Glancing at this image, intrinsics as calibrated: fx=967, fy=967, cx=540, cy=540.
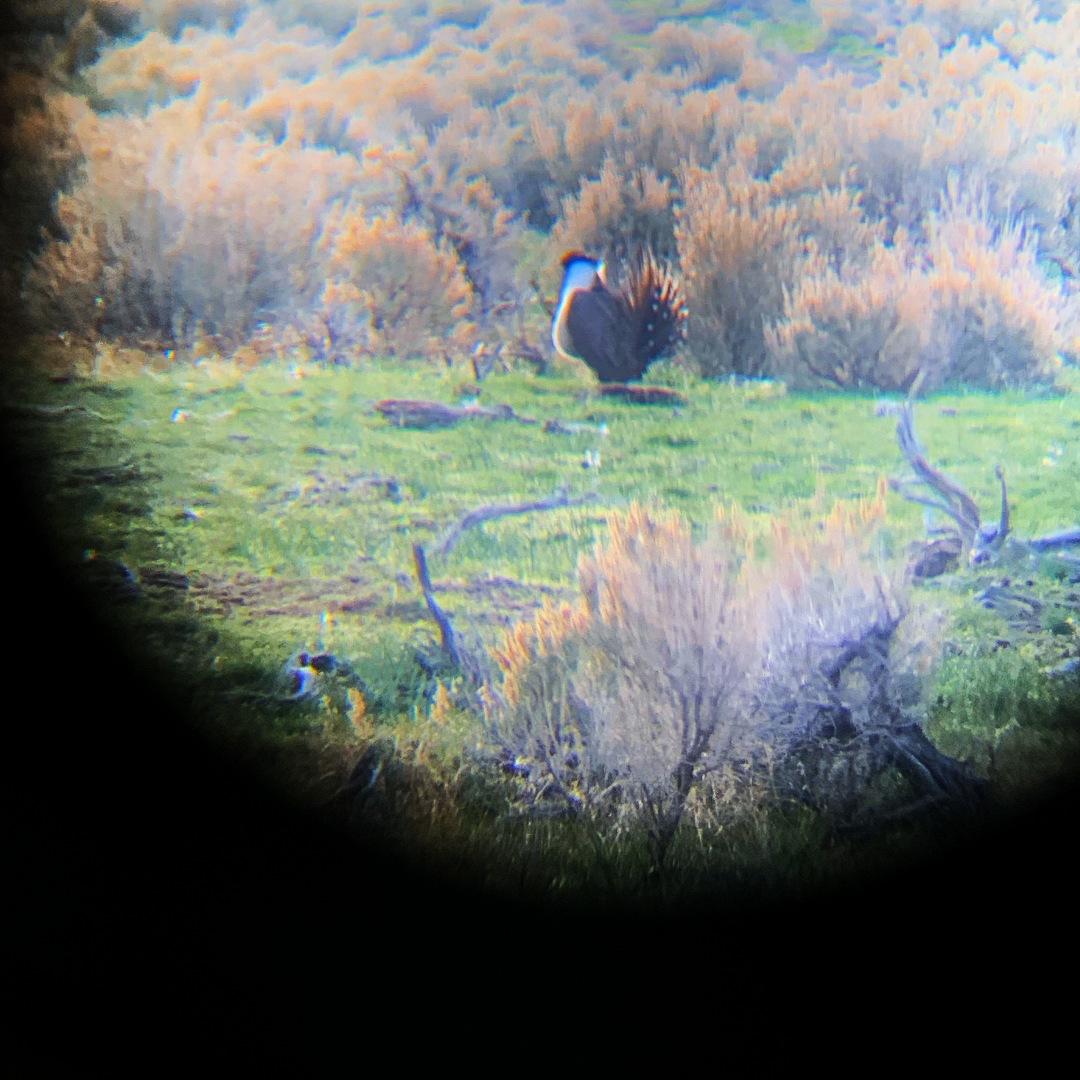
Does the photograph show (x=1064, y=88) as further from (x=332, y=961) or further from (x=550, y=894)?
(x=332, y=961)

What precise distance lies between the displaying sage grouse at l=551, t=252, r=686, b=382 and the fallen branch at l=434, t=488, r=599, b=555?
15.7 inches

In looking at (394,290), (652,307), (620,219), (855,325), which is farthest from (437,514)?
(855,325)

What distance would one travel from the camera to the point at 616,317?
3002 millimetres

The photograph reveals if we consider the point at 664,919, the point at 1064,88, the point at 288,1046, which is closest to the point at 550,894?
the point at 664,919

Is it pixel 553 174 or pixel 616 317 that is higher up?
pixel 553 174

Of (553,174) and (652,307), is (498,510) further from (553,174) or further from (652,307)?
(553,174)

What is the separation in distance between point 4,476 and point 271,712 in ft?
3.89

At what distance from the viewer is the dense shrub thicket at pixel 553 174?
286 centimetres

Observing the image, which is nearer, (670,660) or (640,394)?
(670,660)

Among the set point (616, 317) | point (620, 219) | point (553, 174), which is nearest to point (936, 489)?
point (616, 317)

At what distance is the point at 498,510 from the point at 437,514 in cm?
19

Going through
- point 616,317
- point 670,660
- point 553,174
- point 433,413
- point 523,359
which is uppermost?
point 553,174

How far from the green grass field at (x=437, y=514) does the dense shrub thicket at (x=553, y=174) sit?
7.3 inches

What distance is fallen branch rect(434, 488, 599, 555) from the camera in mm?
2980
